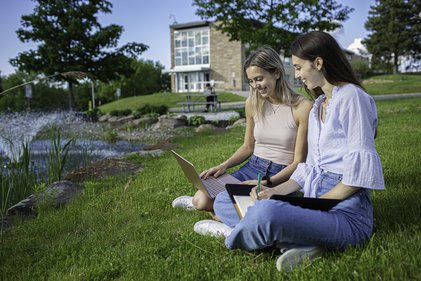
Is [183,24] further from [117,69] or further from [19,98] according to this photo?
[117,69]

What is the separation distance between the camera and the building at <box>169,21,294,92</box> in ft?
122

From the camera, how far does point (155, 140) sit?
938cm

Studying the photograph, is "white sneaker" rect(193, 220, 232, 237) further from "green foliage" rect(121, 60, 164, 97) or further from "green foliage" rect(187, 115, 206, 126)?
"green foliage" rect(121, 60, 164, 97)

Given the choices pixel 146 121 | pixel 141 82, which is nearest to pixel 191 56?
pixel 141 82

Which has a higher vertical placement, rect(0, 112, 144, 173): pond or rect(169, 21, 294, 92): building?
rect(169, 21, 294, 92): building

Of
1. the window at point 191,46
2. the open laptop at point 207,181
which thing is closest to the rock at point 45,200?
the open laptop at point 207,181

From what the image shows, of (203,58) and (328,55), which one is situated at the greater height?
(203,58)

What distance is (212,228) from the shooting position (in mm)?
2590

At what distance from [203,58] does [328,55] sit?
39.1 meters

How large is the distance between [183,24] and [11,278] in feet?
131

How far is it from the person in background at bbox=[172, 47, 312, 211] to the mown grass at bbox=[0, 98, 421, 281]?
1.66 ft

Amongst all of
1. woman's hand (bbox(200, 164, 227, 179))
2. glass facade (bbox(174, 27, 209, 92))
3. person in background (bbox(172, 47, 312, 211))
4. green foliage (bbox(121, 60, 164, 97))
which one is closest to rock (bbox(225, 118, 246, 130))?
person in background (bbox(172, 47, 312, 211))

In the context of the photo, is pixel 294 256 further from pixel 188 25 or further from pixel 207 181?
pixel 188 25

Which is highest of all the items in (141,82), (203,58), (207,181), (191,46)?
(191,46)
